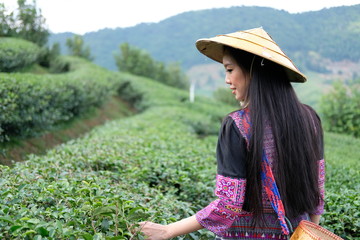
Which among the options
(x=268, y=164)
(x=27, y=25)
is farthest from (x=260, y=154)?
(x=27, y=25)

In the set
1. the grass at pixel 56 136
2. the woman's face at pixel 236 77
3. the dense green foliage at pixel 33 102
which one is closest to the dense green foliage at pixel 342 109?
the grass at pixel 56 136

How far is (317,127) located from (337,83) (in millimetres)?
16339

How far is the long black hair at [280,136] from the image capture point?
1682 millimetres

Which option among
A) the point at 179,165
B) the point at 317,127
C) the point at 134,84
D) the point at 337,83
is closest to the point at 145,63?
the point at 134,84

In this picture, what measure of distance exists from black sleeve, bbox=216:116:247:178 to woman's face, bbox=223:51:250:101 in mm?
199

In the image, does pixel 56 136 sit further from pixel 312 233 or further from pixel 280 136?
pixel 312 233

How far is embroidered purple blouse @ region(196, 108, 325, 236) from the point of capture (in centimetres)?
163

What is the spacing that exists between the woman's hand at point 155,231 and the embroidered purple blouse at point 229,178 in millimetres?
207

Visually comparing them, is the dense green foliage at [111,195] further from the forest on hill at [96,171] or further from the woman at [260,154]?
the woman at [260,154]

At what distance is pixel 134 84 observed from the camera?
2248 centimetres

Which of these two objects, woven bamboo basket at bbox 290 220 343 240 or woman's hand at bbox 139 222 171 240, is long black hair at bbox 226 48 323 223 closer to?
woven bamboo basket at bbox 290 220 343 240

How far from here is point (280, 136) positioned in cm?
172

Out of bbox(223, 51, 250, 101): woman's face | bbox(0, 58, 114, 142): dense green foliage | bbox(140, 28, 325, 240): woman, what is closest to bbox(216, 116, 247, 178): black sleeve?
bbox(140, 28, 325, 240): woman

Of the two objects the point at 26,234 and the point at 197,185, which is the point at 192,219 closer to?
the point at 26,234
